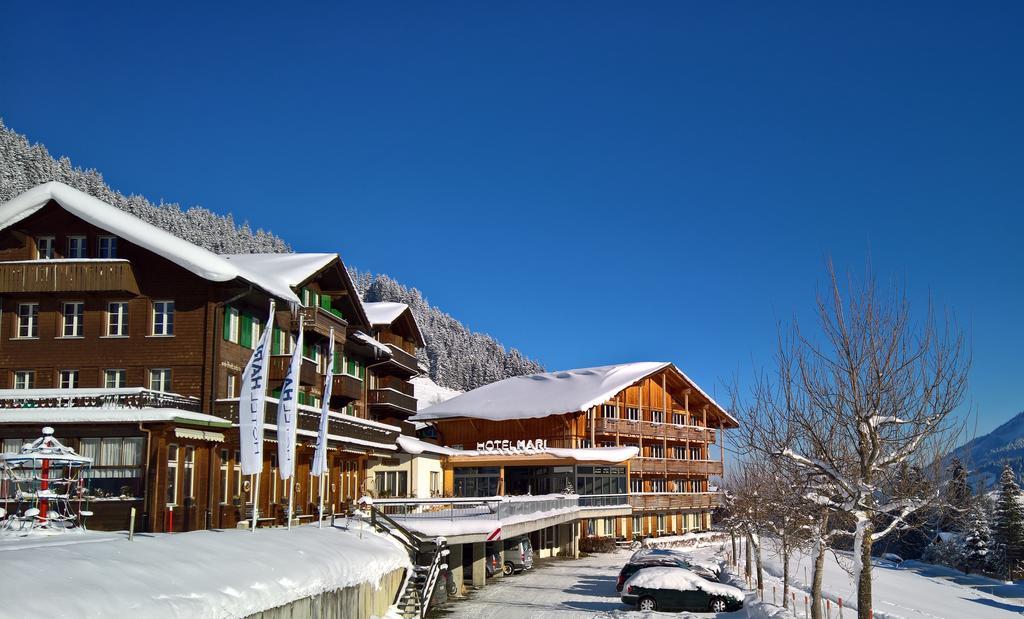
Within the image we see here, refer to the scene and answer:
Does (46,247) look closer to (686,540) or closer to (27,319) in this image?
(27,319)

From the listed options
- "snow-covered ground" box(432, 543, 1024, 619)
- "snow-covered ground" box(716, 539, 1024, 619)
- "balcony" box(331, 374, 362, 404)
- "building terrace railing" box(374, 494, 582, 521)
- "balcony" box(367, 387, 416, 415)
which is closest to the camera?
"snow-covered ground" box(432, 543, 1024, 619)

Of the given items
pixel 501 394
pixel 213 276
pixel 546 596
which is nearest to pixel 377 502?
pixel 546 596

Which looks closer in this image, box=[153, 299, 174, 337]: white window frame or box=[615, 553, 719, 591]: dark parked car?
box=[153, 299, 174, 337]: white window frame

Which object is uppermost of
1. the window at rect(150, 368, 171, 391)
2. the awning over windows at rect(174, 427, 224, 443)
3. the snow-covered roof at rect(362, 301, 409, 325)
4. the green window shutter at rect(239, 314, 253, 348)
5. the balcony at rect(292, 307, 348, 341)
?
the snow-covered roof at rect(362, 301, 409, 325)

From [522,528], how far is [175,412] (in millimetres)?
18568

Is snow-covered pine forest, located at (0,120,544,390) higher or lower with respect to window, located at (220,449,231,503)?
higher

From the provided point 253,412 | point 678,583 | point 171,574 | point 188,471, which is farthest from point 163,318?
point 678,583

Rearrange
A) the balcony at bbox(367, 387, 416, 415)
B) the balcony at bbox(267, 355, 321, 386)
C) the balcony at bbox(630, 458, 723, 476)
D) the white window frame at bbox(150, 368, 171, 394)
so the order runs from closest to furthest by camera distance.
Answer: the white window frame at bbox(150, 368, 171, 394), the balcony at bbox(267, 355, 321, 386), the balcony at bbox(367, 387, 416, 415), the balcony at bbox(630, 458, 723, 476)

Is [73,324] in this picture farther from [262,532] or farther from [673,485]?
[673,485]

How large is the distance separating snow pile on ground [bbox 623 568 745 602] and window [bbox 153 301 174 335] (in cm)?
1846

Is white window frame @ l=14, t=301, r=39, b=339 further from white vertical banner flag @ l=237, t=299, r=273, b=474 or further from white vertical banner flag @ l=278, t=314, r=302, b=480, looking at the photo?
white vertical banner flag @ l=237, t=299, r=273, b=474

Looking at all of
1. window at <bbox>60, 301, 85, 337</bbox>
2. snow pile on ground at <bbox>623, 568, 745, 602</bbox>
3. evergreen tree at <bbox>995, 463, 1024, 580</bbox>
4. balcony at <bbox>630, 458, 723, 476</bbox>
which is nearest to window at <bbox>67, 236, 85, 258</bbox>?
window at <bbox>60, 301, 85, 337</bbox>

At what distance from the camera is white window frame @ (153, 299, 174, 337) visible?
32.5 metres

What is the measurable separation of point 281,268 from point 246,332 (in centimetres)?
514
